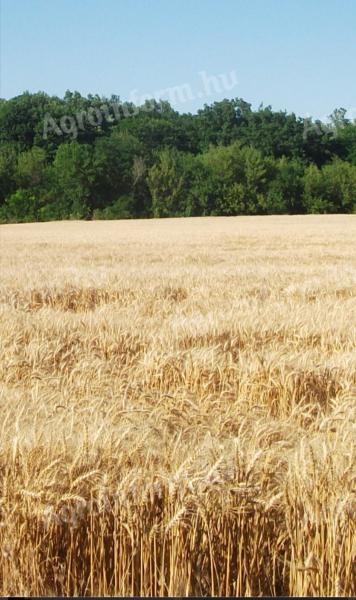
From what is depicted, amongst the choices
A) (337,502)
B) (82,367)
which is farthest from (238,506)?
(82,367)

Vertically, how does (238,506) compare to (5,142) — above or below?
below

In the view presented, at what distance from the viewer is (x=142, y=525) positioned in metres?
2.67

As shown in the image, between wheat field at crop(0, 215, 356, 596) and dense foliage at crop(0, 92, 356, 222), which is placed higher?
dense foliage at crop(0, 92, 356, 222)

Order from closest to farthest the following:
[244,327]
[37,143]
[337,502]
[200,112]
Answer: [337,502], [244,327], [37,143], [200,112]

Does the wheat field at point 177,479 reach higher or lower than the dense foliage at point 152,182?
lower

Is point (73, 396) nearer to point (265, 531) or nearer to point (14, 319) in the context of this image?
point (265, 531)

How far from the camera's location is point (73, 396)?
4164mm

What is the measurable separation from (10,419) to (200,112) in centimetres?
9051

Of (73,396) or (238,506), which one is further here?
(73,396)

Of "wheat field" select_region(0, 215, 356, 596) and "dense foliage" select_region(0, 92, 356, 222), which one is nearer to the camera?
"wheat field" select_region(0, 215, 356, 596)

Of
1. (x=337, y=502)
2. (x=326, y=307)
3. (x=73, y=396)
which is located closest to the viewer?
(x=337, y=502)

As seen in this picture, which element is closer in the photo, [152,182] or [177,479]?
[177,479]

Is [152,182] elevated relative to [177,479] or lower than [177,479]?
elevated

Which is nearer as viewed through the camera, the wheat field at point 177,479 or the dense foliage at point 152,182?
the wheat field at point 177,479
